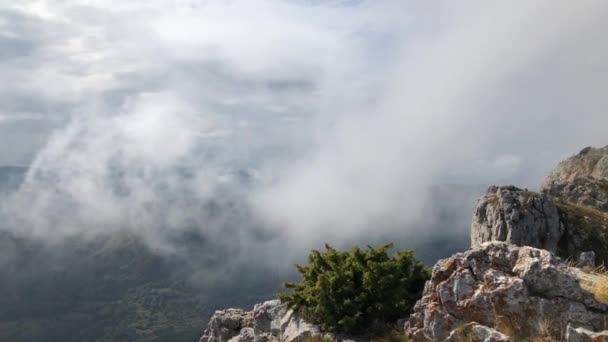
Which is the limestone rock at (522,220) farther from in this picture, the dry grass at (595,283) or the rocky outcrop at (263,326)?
the dry grass at (595,283)

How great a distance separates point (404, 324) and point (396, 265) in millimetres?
3403

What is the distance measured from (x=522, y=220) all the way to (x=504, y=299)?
8187cm

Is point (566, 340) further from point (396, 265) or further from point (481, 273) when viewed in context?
point (396, 265)

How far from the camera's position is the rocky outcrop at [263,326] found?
83.4 ft

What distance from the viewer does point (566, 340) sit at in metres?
16.3

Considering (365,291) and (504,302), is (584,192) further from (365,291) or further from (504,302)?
(504,302)

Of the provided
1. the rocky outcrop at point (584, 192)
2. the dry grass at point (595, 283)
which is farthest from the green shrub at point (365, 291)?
the rocky outcrop at point (584, 192)

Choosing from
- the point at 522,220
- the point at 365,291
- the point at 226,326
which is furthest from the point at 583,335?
the point at 522,220

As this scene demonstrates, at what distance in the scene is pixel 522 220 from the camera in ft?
304

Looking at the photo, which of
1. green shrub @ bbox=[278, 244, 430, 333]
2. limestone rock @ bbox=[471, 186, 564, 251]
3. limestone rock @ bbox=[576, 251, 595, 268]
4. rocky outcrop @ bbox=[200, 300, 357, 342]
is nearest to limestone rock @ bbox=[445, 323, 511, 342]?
green shrub @ bbox=[278, 244, 430, 333]

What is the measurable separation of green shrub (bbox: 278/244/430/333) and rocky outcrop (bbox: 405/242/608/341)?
260cm

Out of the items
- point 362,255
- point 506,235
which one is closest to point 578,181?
point 506,235

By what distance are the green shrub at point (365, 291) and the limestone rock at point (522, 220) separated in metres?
70.6

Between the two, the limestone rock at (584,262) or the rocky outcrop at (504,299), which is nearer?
the rocky outcrop at (504,299)
